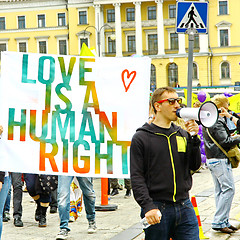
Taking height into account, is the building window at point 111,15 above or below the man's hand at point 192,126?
above

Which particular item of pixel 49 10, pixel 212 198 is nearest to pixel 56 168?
pixel 212 198

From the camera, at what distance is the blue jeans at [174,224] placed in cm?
421

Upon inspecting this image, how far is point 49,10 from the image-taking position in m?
74.6

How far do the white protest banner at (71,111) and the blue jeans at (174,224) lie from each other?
2180 millimetres

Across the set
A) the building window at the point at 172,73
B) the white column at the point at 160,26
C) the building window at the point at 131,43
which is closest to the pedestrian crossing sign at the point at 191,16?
the building window at the point at 172,73

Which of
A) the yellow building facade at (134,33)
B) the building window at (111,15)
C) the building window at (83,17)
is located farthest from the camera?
the building window at (111,15)

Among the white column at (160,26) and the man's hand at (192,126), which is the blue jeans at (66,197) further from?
the white column at (160,26)

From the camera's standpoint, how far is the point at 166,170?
427 centimetres

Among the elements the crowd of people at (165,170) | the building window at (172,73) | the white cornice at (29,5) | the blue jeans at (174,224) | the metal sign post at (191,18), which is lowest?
the blue jeans at (174,224)

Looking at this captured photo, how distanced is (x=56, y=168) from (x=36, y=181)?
5.33 ft

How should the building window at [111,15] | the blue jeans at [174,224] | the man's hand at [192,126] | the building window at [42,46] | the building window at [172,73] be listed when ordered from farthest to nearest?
the building window at [42,46]
the building window at [111,15]
the building window at [172,73]
the man's hand at [192,126]
the blue jeans at [174,224]

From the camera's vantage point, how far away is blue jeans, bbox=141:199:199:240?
421cm

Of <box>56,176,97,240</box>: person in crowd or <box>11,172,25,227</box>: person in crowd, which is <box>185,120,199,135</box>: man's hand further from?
<box>11,172,25,227</box>: person in crowd

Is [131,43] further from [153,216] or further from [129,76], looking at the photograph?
[153,216]
